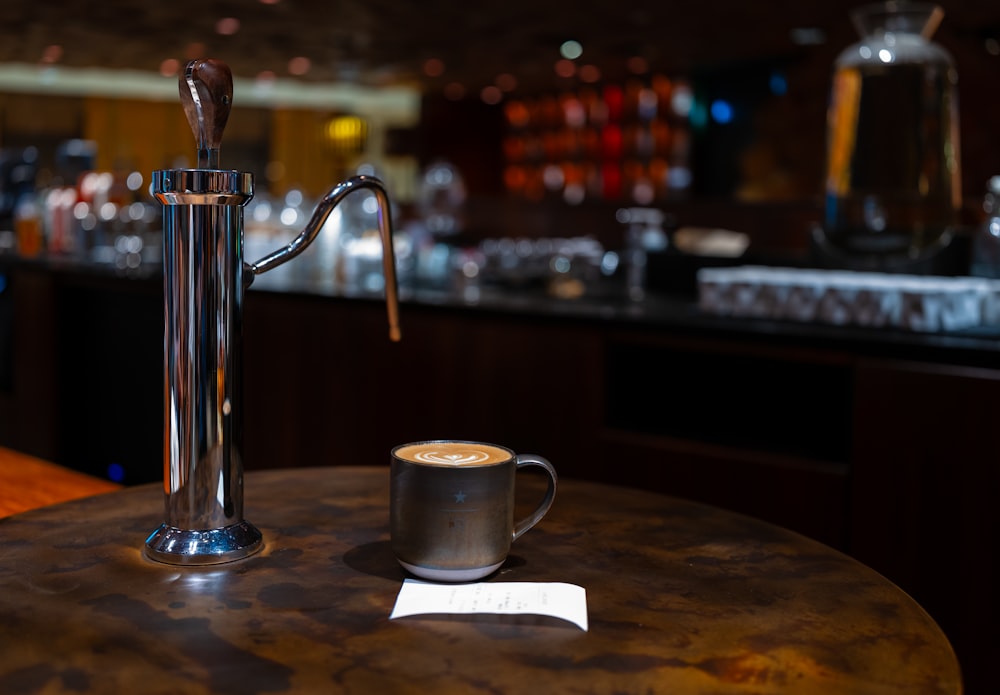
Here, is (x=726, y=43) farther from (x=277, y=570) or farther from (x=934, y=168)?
(x=277, y=570)

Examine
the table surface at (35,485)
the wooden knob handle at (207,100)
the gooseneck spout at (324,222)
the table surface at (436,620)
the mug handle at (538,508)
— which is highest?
the wooden knob handle at (207,100)

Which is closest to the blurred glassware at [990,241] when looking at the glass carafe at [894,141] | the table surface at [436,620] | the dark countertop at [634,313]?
the glass carafe at [894,141]

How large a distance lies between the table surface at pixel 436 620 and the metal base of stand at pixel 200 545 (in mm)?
11

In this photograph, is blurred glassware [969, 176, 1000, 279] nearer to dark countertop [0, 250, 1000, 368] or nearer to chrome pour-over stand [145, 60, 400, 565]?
dark countertop [0, 250, 1000, 368]

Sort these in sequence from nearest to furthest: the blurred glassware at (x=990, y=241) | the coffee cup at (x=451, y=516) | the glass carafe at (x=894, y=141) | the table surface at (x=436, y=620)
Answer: the table surface at (x=436, y=620), the coffee cup at (x=451, y=516), the glass carafe at (x=894, y=141), the blurred glassware at (x=990, y=241)

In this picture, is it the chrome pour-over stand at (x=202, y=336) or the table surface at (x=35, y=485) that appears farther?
the table surface at (x=35, y=485)

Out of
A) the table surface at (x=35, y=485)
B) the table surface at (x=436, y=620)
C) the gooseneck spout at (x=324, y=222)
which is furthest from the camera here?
the table surface at (x=35, y=485)

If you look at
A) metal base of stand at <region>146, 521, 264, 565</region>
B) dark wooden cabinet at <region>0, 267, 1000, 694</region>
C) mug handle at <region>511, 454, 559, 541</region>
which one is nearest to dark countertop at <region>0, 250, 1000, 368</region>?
dark wooden cabinet at <region>0, 267, 1000, 694</region>

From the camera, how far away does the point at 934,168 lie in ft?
6.45

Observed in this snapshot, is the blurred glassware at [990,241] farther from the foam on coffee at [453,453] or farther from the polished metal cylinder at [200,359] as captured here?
the polished metal cylinder at [200,359]

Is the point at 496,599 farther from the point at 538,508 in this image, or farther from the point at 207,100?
the point at 207,100

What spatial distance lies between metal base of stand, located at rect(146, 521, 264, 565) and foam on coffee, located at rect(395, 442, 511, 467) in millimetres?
147

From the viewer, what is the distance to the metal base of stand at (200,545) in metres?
0.83

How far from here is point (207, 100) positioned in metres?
0.83
